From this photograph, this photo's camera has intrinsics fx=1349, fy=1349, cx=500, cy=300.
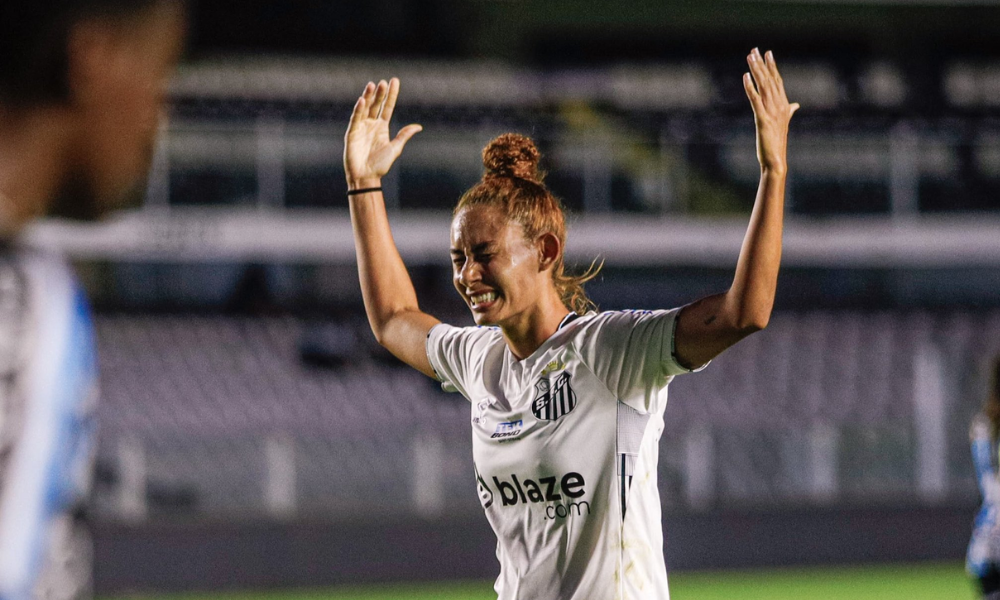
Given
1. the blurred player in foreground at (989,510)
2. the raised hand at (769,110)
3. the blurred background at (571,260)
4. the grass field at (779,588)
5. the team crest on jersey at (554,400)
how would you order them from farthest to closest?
1. the blurred background at (571,260)
2. the grass field at (779,588)
3. the blurred player in foreground at (989,510)
4. the team crest on jersey at (554,400)
5. the raised hand at (769,110)

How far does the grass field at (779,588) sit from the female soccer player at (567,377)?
785 centimetres

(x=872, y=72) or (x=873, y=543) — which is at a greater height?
(x=872, y=72)

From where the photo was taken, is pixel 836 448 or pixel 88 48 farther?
pixel 836 448

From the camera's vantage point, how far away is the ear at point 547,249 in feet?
10.4

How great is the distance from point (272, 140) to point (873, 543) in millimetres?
9445

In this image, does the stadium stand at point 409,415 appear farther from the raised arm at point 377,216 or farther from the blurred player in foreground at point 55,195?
the blurred player in foreground at point 55,195

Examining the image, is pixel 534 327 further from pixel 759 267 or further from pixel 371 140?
pixel 371 140

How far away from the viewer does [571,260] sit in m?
12.5

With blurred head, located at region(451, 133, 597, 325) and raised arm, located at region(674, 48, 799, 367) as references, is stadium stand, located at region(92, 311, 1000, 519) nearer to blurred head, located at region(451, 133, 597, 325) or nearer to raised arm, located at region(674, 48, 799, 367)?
blurred head, located at region(451, 133, 597, 325)

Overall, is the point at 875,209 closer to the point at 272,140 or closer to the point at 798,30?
the point at 798,30

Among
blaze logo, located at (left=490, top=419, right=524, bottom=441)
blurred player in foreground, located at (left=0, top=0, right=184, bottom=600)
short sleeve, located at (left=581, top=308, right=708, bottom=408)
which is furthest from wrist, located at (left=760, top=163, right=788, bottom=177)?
blurred player in foreground, located at (left=0, top=0, right=184, bottom=600)

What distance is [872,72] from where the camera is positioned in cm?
2005

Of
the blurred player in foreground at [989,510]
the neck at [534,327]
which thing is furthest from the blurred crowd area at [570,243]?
the neck at [534,327]

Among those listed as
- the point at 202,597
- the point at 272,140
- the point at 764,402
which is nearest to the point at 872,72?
the point at 764,402
